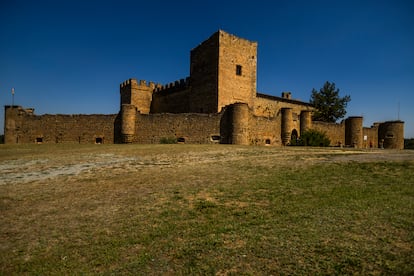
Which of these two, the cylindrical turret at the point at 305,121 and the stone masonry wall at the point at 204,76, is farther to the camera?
the cylindrical turret at the point at 305,121

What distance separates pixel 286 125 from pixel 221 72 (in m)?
8.52

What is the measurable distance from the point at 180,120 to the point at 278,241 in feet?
63.6

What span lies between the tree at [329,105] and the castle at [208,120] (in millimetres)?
8455

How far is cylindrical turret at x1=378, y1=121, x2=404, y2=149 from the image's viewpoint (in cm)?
3130

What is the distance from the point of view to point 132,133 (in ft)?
75.9

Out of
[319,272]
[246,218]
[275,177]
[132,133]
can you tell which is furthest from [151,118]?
[319,272]

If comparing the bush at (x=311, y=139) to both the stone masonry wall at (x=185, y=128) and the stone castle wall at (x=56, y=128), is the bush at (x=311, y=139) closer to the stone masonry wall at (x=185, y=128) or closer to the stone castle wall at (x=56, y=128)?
the stone masonry wall at (x=185, y=128)

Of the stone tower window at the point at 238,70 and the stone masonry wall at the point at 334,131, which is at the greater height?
the stone tower window at the point at 238,70

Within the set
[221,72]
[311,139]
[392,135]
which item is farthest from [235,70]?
[392,135]

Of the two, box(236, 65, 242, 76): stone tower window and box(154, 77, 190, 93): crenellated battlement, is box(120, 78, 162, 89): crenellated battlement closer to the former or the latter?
box(154, 77, 190, 93): crenellated battlement

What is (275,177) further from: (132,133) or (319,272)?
(132,133)

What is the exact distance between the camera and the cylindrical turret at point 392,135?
3130 centimetres

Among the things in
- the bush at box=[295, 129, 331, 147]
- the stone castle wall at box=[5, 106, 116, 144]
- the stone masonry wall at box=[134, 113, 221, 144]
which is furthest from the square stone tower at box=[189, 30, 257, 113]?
the stone castle wall at box=[5, 106, 116, 144]

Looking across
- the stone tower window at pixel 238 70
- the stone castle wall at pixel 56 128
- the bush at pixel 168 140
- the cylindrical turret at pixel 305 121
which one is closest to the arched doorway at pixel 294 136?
the cylindrical turret at pixel 305 121
